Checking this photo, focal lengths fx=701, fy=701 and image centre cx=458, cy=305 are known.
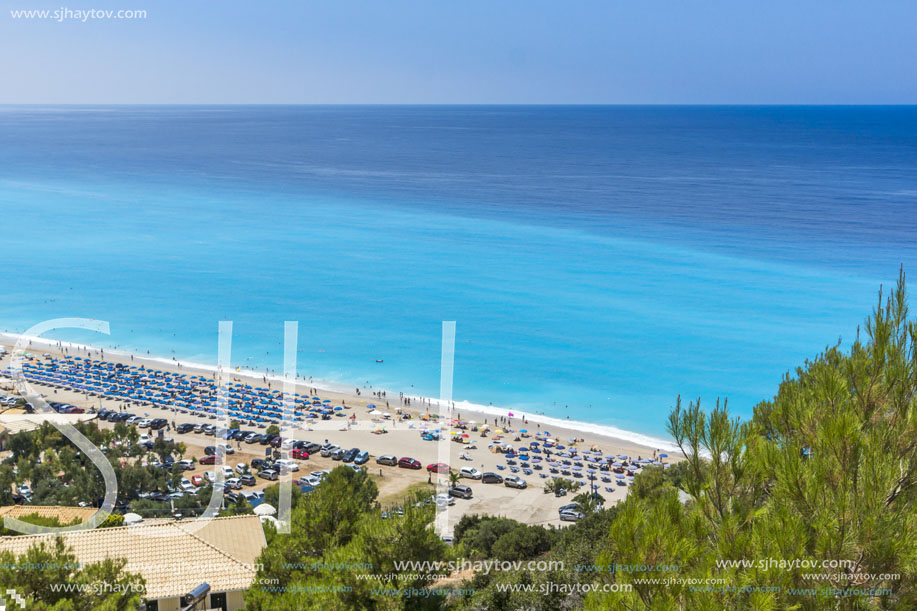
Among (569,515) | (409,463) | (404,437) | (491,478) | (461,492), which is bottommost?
(569,515)

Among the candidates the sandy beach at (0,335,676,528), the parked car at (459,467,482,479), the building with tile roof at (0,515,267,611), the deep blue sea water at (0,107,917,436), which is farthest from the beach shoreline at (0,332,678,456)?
the building with tile roof at (0,515,267,611)

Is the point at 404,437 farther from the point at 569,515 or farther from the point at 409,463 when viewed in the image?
the point at 569,515

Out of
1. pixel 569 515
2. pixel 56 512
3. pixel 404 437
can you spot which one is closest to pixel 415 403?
pixel 404 437

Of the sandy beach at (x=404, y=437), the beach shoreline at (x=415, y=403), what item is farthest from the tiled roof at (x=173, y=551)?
the beach shoreline at (x=415, y=403)

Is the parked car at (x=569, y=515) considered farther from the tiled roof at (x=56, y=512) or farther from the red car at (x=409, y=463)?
the tiled roof at (x=56, y=512)

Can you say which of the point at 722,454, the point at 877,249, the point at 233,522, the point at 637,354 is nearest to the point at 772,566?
the point at 722,454

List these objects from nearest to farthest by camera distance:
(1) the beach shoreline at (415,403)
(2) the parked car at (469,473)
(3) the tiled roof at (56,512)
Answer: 1. (3) the tiled roof at (56,512)
2. (2) the parked car at (469,473)
3. (1) the beach shoreline at (415,403)
